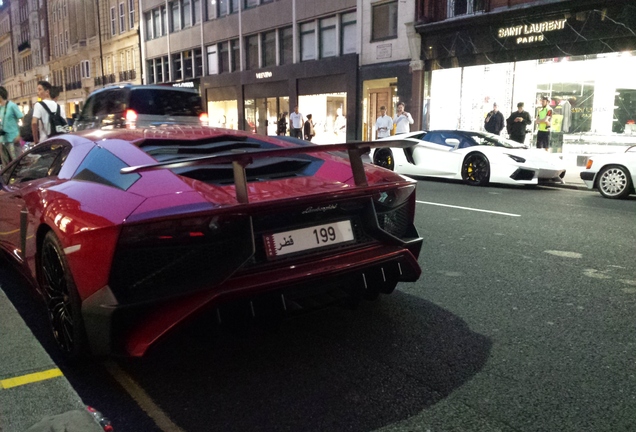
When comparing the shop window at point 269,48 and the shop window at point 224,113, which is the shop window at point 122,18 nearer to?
the shop window at point 224,113

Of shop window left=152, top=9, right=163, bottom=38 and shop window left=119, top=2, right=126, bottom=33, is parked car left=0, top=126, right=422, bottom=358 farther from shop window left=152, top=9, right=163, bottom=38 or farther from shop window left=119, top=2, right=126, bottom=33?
shop window left=119, top=2, right=126, bottom=33

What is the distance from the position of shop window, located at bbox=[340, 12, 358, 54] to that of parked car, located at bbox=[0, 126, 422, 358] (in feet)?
69.7

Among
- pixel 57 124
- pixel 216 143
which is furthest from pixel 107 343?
pixel 57 124

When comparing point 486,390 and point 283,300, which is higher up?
point 283,300

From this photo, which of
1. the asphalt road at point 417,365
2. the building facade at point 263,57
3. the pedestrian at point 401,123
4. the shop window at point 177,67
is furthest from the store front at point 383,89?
the shop window at point 177,67

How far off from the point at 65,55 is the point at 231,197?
198 ft

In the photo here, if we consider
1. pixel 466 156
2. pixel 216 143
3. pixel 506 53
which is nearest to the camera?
pixel 216 143

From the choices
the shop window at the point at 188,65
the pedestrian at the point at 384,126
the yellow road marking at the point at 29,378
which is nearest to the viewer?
the yellow road marking at the point at 29,378

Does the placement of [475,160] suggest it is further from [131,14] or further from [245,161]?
[131,14]

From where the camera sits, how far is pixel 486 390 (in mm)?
2578

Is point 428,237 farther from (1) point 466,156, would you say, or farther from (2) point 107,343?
(1) point 466,156

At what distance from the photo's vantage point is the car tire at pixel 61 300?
2643 millimetres

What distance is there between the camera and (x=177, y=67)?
36688 millimetres

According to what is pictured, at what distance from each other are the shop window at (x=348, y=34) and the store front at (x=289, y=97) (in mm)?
585
